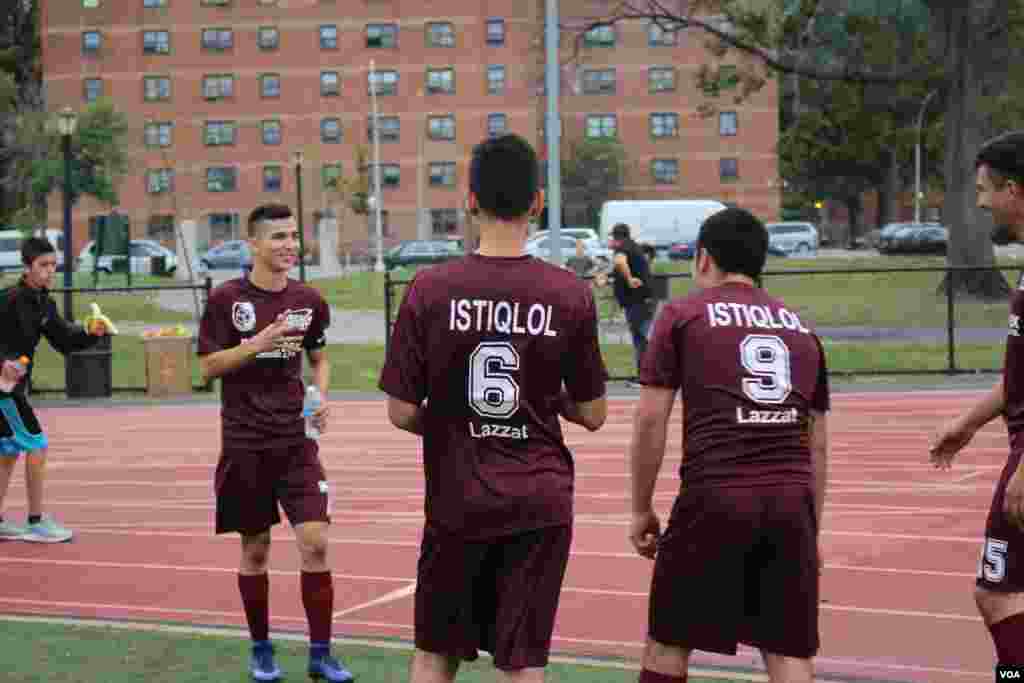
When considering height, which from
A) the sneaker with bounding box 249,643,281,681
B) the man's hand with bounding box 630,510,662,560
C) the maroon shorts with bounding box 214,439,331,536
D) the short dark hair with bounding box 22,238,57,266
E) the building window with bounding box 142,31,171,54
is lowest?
the sneaker with bounding box 249,643,281,681

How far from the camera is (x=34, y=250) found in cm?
984

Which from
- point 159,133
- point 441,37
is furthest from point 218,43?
point 441,37

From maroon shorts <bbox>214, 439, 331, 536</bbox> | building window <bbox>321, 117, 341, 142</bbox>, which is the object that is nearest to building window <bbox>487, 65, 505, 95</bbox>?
building window <bbox>321, 117, 341, 142</bbox>

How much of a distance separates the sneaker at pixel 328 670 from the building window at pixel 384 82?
80588 mm

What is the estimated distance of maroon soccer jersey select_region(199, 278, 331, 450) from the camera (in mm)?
6859

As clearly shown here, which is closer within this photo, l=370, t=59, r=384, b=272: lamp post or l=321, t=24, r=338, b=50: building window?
l=370, t=59, r=384, b=272: lamp post

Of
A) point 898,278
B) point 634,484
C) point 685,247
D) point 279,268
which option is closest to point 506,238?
point 634,484

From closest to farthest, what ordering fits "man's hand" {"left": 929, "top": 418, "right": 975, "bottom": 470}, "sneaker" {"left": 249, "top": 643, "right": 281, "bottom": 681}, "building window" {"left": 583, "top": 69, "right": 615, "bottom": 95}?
"man's hand" {"left": 929, "top": 418, "right": 975, "bottom": 470}, "sneaker" {"left": 249, "top": 643, "right": 281, "bottom": 681}, "building window" {"left": 583, "top": 69, "right": 615, "bottom": 95}

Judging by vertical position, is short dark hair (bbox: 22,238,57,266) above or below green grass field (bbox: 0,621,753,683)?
above

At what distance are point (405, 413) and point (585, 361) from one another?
23.0 inches

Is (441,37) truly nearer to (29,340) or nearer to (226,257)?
(226,257)

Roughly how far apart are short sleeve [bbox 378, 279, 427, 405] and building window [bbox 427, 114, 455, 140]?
83574mm

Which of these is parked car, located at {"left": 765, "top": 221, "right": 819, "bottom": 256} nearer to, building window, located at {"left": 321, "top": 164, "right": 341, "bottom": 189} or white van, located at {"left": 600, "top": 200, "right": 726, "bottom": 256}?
white van, located at {"left": 600, "top": 200, "right": 726, "bottom": 256}

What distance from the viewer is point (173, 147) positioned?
287ft
